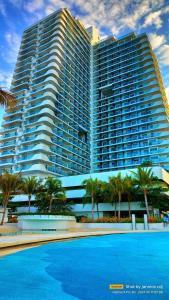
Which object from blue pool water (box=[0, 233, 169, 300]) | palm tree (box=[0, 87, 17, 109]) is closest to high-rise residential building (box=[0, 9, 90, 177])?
palm tree (box=[0, 87, 17, 109])

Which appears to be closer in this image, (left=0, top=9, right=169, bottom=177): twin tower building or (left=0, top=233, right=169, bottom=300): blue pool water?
(left=0, top=233, right=169, bottom=300): blue pool water

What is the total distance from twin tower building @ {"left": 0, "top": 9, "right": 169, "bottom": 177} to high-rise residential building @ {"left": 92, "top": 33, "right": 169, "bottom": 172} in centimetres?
26

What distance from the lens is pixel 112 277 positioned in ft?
20.8

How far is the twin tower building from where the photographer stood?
64500mm

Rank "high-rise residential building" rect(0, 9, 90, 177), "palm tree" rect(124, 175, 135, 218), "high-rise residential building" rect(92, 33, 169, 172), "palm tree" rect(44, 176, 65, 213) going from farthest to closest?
1. "high-rise residential building" rect(92, 33, 169, 172)
2. "high-rise residential building" rect(0, 9, 90, 177)
3. "palm tree" rect(44, 176, 65, 213)
4. "palm tree" rect(124, 175, 135, 218)

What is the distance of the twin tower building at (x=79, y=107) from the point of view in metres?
64.5

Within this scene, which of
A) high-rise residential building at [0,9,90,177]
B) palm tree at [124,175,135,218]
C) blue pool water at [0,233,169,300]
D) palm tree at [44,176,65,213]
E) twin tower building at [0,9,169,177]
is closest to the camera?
blue pool water at [0,233,169,300]

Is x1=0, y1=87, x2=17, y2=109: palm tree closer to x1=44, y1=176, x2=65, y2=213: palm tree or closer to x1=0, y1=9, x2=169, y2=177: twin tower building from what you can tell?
x1=44, y1=176, x2=65, y2=213: palm tree

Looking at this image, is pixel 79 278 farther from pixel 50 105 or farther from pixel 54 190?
pixel 50 105

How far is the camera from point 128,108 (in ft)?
254

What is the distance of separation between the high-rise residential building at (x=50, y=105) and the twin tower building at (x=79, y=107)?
0.21 metres

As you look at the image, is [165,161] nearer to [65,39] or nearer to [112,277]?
[65,39]

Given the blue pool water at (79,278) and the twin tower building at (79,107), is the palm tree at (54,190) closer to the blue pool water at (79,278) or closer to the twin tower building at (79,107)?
the twin tower building at (79,107)

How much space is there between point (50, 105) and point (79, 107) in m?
17.4
